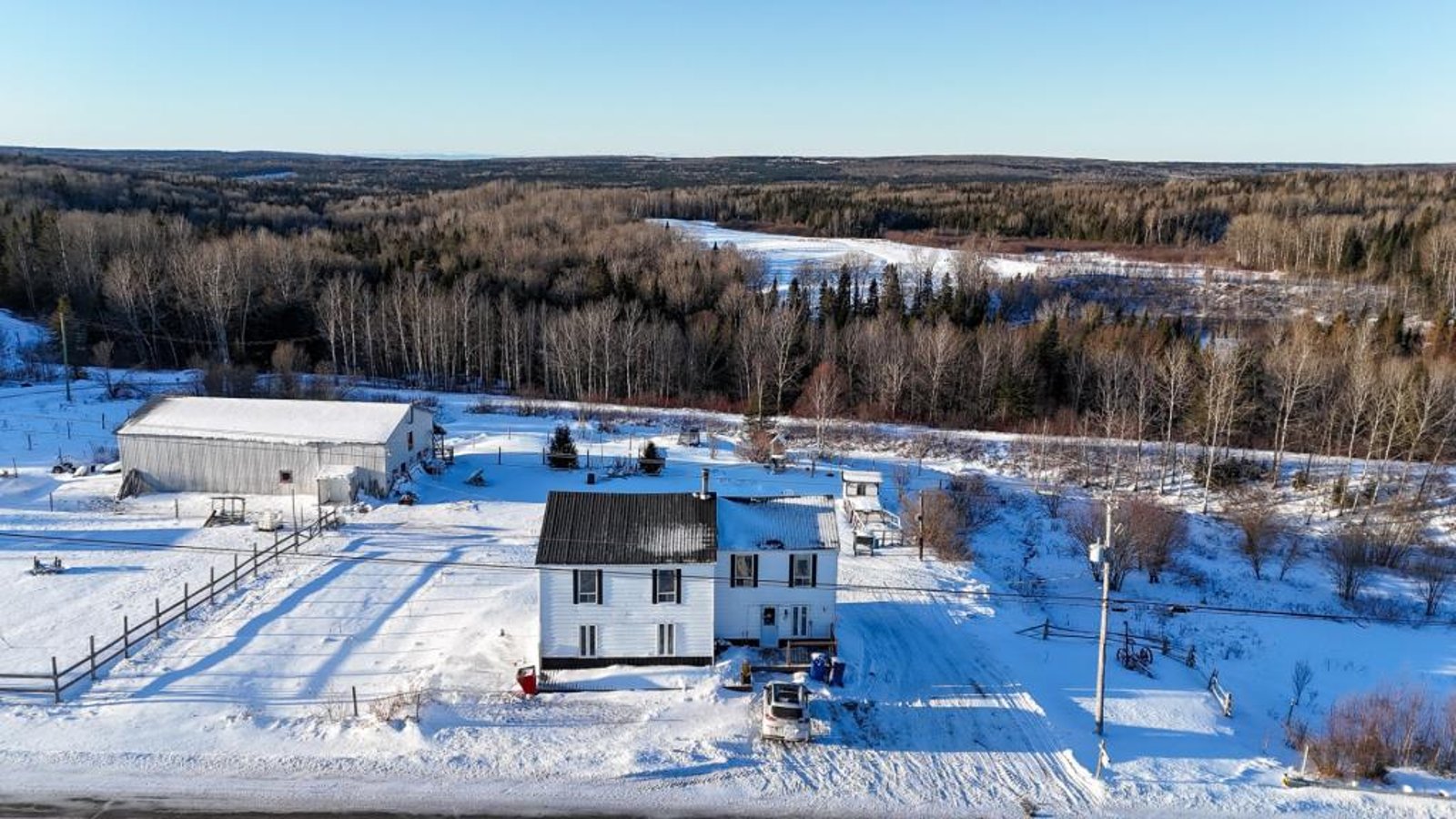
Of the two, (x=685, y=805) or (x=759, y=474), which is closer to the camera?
(x=685, y=805)

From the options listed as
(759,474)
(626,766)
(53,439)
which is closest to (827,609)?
(626,766)

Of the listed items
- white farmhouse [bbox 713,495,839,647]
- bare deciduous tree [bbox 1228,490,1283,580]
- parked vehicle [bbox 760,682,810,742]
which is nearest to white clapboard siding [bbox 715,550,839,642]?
white farmhouse [bbox 713,495,839,647]

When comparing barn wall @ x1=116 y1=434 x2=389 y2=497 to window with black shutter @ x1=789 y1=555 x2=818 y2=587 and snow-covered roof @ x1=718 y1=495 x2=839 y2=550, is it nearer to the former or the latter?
snow-covered roof @ x1=718 y1=495 x2=839 y2=550

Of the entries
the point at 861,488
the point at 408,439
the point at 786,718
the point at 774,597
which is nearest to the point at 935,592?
the point at 774,597

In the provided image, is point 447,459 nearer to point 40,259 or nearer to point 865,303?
point 865,303

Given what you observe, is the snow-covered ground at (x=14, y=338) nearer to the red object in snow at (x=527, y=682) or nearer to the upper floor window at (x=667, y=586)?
the red object in snow at (x=527, y=682)

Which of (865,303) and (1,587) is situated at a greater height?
(865,303)
